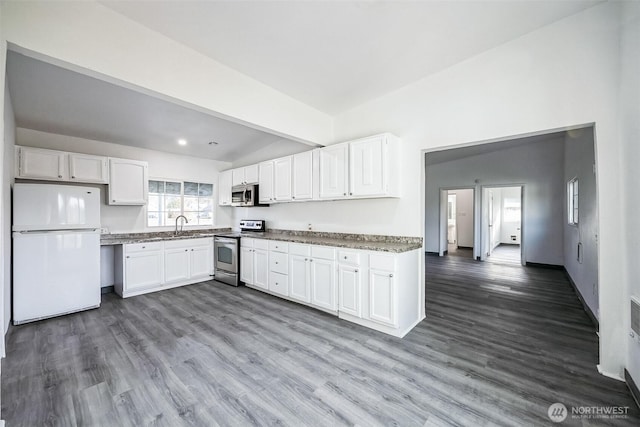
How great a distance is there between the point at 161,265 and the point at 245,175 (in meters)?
2.15

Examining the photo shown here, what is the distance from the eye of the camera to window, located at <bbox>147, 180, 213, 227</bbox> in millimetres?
4980

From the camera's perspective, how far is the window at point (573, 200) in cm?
425

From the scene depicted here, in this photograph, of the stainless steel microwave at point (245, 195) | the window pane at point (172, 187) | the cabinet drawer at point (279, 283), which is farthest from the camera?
the window pane at point (172, 187)

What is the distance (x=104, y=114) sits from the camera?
3.34m

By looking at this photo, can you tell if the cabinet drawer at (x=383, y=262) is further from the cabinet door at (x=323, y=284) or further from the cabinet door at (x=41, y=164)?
the cabinet door at (x=41, y=164)

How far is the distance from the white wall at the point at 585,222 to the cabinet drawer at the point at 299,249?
10.2 ft

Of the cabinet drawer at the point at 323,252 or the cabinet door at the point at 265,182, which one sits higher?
the cabinet door at the point at 265,182

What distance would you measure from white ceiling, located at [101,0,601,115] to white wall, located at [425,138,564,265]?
484 cm

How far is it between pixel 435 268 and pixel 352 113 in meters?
4.02

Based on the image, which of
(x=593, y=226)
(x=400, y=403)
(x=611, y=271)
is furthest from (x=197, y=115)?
(x=593, y=226)

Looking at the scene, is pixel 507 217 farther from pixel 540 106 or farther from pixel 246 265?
pixel 246 265

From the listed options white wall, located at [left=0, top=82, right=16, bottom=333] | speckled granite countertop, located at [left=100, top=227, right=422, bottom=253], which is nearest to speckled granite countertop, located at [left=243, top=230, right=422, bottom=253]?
speckled granite countertop, located at [left=100, top=227, right=422, bottom=253]

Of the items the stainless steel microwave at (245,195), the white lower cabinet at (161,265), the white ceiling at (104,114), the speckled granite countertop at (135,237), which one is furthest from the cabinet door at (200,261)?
the white ceiling at (104,114)

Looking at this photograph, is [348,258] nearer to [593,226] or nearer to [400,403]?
[400,403]
